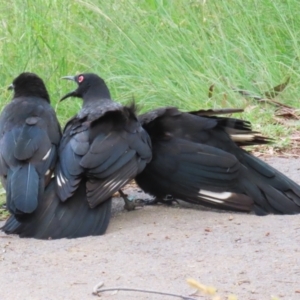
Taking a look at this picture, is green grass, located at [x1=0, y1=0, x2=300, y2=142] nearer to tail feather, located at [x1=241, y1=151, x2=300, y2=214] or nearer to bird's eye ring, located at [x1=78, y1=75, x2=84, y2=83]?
bird's eye ring, located at [x1=78, y1=75, x2=84, y2=83]

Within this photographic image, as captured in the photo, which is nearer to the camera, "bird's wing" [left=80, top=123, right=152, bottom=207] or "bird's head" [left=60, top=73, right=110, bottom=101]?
"bird's wing" [left=80, top=123, right=152, bottom=207]

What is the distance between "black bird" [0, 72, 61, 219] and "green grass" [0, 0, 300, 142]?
7.06ft

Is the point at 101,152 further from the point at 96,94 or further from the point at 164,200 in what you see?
the point at 96,94

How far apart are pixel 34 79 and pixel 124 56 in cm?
216

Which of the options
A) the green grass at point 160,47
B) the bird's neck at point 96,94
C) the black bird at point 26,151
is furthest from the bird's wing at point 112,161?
the green grass at point 160,47

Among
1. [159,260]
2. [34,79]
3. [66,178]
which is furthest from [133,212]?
[34,79]

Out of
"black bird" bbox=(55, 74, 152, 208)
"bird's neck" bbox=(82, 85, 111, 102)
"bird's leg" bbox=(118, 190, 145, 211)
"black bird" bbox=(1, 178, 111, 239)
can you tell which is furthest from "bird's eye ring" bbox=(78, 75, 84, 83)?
"black bird" bbox=(1, 178, 111, 239)

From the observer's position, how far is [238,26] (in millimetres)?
8477

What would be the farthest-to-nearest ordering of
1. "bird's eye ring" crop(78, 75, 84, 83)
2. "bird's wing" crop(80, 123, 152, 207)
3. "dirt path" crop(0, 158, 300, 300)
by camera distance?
"bird's eye ring" crop(78, 75, 84, 83) < "bird's wing" crop(80, 123, 152, 207) < "dirt path" crop(0, 158, 300, 300)

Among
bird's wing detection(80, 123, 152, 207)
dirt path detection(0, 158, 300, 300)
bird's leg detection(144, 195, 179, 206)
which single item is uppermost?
bird's wing detection(80, 123, 152, 207)

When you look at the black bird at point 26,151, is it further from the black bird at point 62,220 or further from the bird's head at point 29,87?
the bird's head at point 29,87

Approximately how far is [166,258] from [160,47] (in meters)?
4.14

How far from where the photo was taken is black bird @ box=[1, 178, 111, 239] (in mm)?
4617

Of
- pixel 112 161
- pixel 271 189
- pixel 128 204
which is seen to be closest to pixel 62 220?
pixel 112 161
